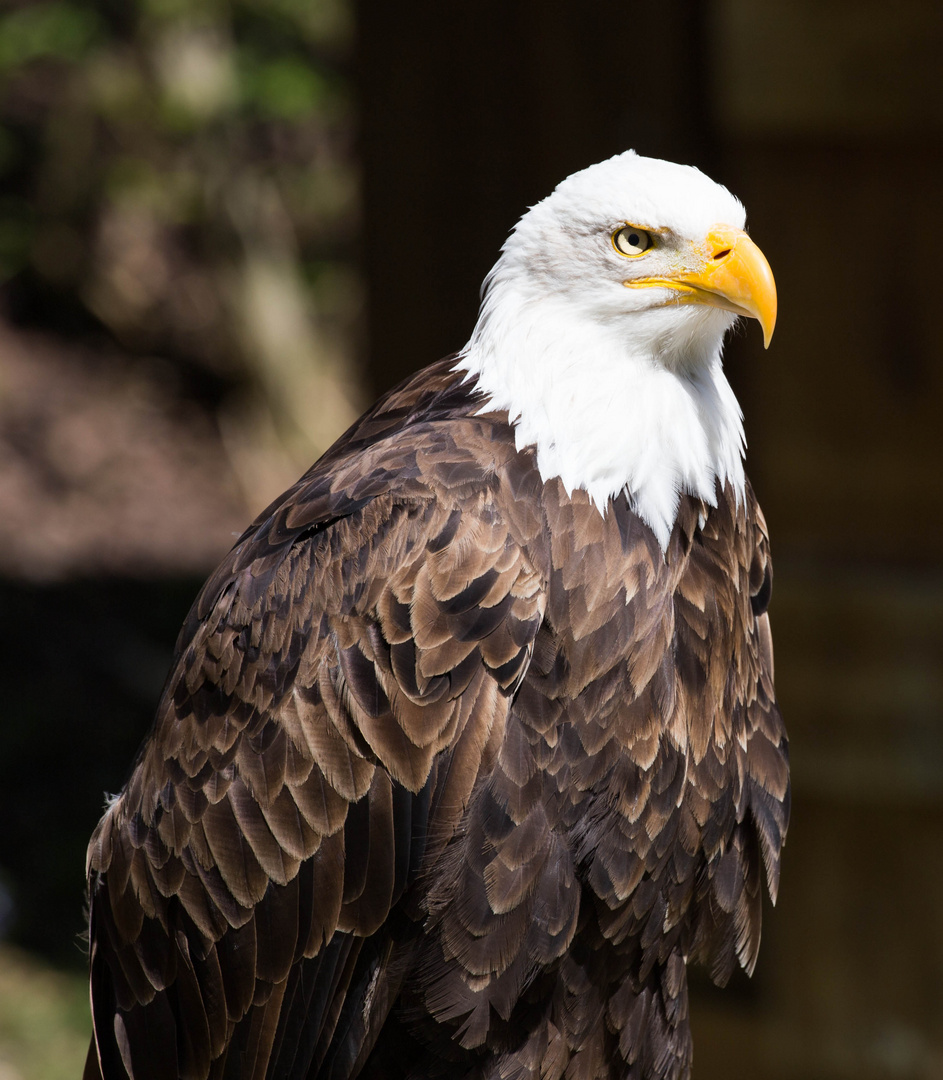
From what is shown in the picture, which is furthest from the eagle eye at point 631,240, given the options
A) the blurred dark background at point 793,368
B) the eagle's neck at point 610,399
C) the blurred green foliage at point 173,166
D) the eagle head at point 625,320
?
the blurred green foliage at point 173,166

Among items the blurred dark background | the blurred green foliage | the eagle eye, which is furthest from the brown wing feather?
the blurred green foliage

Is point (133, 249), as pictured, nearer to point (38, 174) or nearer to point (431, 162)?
point (38, 174)

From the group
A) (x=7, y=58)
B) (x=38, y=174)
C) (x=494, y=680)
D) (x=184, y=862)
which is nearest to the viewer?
(x=494, y=680)

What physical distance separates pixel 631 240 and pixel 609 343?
0.59ft

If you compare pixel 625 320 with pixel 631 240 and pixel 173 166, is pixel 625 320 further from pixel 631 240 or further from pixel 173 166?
pixel 173 166

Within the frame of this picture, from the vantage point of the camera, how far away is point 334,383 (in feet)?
32.3

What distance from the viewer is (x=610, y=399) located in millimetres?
2309

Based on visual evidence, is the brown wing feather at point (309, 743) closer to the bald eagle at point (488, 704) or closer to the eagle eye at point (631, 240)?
the bald eagle at point (488, 704)

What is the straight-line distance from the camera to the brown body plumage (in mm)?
2227

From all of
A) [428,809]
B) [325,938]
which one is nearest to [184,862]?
[325,938]

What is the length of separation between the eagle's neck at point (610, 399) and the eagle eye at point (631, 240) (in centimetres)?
11

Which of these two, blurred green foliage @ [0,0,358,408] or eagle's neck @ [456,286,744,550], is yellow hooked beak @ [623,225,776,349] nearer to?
eagle's neck @ [456,286,744,550]

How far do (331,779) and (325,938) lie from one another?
296 millimetres

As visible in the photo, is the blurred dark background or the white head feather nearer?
the white head feather
